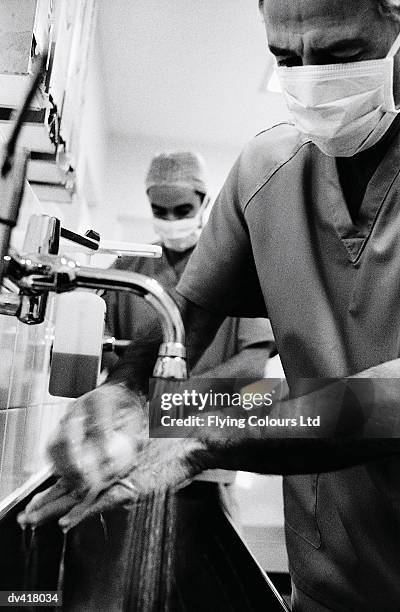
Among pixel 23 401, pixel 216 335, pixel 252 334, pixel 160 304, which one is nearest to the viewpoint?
pixel 160 304

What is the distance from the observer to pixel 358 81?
60 centimetres

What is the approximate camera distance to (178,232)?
1.21 meters

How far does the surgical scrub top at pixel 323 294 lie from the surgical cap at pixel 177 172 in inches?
23.1

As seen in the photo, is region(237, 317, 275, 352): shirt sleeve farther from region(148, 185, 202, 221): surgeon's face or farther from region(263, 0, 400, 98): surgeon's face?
region(263, 0, 400, 98): surgeon's face

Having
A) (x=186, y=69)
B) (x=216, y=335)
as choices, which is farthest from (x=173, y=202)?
(x=186, y=69)

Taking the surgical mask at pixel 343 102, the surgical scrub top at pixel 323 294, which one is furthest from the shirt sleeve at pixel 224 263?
the surgical mask at pixel 343 102

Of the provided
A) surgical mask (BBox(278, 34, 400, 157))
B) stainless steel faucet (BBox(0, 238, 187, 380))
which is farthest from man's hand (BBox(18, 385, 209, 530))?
surgical mask (BBox(278, 34, 400, 157))

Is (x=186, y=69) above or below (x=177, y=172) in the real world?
above

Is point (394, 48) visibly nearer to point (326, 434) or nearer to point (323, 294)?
point (323, 294)

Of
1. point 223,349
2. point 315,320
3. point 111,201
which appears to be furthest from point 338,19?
point 111,201

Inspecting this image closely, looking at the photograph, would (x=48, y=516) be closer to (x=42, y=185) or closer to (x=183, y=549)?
(x=183, y=549)

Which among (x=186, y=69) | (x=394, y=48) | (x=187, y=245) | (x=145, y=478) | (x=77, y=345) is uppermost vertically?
(x=186, y=69)

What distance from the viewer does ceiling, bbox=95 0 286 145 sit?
4.79 feet

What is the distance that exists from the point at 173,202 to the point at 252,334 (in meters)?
0.34
